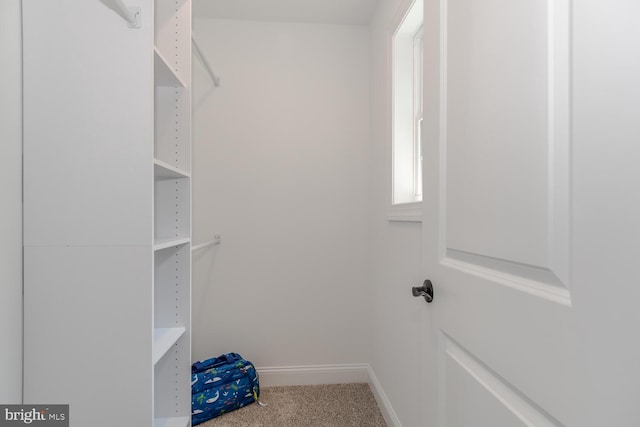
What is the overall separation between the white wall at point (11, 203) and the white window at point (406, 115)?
1520 mm

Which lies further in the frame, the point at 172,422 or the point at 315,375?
the point at 315,375

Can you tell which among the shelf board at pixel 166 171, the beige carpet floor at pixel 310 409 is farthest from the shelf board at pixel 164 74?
the beige carpet floor at pixel 310 409

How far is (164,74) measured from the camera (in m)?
1.40

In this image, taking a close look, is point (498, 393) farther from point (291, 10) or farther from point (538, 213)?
point (291, 10)

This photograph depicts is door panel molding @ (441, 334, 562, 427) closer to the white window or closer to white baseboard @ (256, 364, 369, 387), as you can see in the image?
the white window

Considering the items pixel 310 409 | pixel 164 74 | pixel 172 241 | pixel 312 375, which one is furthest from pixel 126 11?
pixel 312 375

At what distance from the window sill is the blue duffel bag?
129cm

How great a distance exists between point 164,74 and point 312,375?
6.55 ft

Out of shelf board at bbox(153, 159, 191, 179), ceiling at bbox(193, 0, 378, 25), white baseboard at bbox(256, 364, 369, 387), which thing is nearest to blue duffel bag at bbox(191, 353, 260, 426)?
white baseboard at bbox(256, 364, 369, 387)

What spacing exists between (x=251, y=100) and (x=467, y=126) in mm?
1754

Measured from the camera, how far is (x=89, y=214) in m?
1.09

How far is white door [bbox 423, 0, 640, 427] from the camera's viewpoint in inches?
16.4

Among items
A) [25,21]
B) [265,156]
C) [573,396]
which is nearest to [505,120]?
[573,396]

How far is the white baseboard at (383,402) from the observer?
1.68 metres
